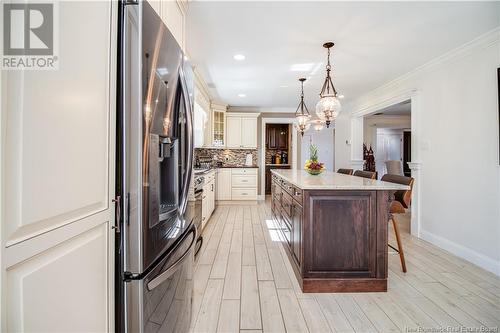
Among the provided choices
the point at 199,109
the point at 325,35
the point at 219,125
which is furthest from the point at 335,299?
the point at 219,125

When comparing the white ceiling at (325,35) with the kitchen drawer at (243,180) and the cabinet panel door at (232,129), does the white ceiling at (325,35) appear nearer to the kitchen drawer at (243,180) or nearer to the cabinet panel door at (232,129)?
the cabinet panel door at (232,129)

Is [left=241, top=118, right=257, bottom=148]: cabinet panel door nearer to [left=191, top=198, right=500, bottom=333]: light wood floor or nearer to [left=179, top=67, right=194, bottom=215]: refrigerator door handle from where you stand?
[left=191, top=198, right=500, bottom=333]: light wood floor

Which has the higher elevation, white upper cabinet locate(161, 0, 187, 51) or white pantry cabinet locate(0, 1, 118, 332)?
white upper cabinet locate(161, 0, 187, 51)

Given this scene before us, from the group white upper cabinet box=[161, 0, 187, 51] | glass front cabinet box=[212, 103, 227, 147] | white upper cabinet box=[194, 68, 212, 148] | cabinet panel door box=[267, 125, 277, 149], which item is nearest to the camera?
white upper cabinet box=[161, 0, 187, 51]

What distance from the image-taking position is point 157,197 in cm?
99

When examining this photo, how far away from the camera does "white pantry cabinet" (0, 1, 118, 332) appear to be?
1.69ft

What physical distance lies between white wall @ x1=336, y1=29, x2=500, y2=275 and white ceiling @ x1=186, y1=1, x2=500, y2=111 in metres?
0.26

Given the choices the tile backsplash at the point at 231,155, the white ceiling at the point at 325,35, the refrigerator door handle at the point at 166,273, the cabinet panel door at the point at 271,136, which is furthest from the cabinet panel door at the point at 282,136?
the refrigerator door handle at the point at 166,273

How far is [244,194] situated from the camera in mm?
5871

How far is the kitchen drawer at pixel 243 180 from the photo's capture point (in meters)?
5.84

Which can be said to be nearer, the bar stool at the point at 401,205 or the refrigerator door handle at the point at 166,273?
the refrigerator door handle at the point at 166,273

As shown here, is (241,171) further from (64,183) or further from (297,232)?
(64,183)

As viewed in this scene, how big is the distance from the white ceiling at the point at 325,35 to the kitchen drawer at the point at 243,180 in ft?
8.28

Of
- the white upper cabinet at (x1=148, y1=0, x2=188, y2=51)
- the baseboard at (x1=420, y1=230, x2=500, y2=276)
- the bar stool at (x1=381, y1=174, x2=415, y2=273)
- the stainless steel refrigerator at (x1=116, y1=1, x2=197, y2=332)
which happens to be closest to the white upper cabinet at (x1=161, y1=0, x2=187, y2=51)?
the white upper cabinet at (x1=148, y1=0, x2=188, y2=51)
